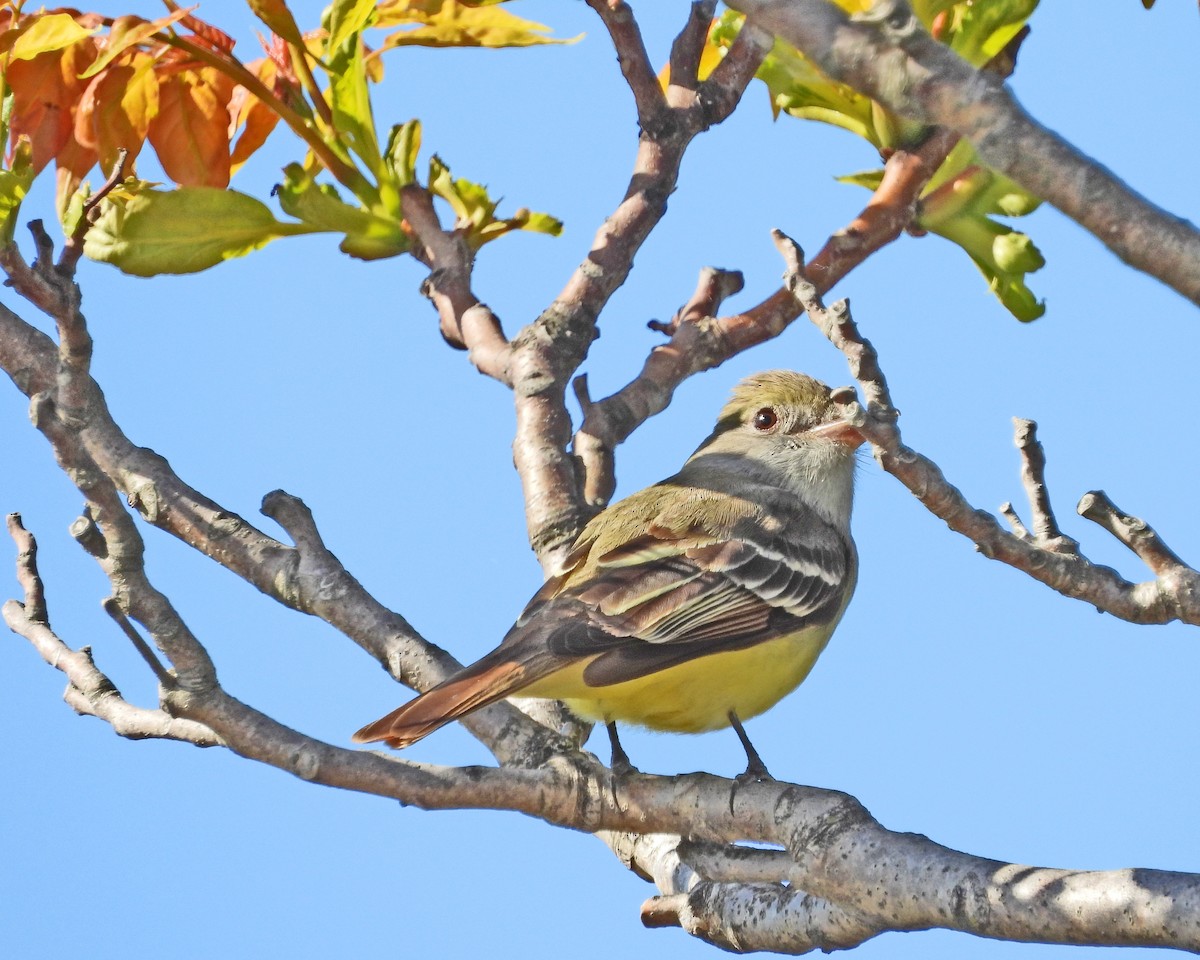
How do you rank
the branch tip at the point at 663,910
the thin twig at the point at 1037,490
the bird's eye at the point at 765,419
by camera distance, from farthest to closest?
1. the bird's eye at the point at 765,419
2. the branch tip at the point at 663,910
3. the thin twig at the point at 1037,490

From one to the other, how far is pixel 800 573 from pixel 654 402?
0.92 m

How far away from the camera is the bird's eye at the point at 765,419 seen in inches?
267

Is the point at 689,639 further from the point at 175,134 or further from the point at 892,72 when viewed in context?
the point at 892,72

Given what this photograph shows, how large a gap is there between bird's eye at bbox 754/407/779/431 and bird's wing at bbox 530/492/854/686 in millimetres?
659

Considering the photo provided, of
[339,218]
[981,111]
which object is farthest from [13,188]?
[981,111]

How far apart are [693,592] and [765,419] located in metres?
1.83

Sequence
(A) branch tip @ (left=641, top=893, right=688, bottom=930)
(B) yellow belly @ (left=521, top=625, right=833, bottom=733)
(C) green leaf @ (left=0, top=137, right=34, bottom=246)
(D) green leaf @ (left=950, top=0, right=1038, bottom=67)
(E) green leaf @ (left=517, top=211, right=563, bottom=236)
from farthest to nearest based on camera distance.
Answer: (E) green leaf @ (left=517, top=211, right=563, bottom=236)
(B) yellow belly @ (left=521, top=625, right=833, bottom=733)
(D) green leaf @ (left=950, top=0, right=1038, bottom=67)
(C) green leaf @ (left=0, top=137, right=34, bottom=246)
(A) branch tip @ (left=641, top=893, right=688, bottom=930)

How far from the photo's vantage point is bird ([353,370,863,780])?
4.50 m

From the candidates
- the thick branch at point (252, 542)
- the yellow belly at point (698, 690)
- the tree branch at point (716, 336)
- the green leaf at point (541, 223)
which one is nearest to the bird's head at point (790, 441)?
the yellow belly at point (698, 690)

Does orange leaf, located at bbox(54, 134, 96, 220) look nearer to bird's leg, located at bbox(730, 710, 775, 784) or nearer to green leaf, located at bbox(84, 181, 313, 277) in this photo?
green leaf, located at bbox(84, 181, 313, 277)

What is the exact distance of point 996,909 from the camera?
9.71ft

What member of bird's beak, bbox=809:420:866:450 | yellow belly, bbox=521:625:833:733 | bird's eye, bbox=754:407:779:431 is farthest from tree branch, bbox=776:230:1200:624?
bird's eye, bbox=754:407:779:431

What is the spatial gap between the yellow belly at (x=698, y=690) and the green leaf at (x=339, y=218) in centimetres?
173

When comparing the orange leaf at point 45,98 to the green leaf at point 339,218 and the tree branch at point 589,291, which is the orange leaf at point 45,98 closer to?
the green leaf at point 339,218
